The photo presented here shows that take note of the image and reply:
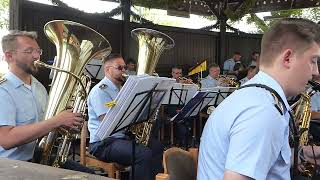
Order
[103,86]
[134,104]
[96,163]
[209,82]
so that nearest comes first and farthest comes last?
[134,104], [96,163], [103,86], [209,82]

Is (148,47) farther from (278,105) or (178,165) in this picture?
(278,105)

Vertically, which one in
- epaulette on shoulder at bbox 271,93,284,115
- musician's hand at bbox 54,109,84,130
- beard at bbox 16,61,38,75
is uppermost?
epaulette on shoulder at bbox 271,93,284,115

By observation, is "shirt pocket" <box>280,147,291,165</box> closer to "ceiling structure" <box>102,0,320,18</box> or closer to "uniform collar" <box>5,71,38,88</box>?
"uniform collar" <box>5,71,38,88</box>

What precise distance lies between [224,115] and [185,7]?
33.7 feet

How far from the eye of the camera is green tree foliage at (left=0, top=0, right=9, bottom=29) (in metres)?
8.04

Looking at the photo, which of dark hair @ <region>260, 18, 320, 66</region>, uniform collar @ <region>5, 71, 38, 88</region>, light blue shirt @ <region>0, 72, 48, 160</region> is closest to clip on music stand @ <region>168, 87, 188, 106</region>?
light blue shirt @ <region>0, 72, 48, 160</region>

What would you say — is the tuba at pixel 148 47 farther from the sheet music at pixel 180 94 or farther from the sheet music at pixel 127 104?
the sheet music at pixel 127 104

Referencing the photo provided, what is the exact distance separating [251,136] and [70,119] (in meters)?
1.88

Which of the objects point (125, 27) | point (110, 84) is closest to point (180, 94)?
point (110, 84)

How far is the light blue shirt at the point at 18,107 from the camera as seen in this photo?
2920 millimetres

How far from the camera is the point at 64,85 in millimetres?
3219

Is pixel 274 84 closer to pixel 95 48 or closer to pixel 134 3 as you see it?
pixel 95 48

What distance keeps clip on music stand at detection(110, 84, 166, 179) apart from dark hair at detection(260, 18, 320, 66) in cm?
182

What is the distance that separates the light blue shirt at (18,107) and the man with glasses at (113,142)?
36.2 inches
